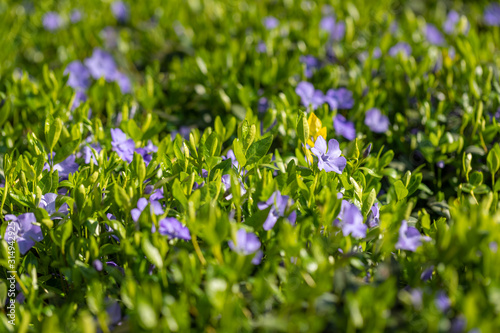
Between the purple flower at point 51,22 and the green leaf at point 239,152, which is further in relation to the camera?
the purple flower at point 51,22

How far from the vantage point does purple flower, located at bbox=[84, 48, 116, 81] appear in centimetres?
309

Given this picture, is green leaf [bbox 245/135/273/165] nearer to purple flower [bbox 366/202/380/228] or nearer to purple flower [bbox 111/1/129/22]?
purple flower [bbox 366/202/380/228]

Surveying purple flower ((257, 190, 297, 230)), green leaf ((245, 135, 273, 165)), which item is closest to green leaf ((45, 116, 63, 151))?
green leaf ((245, 135, 273, 165))

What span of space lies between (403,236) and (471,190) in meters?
0.59

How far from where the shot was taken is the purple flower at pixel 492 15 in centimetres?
376

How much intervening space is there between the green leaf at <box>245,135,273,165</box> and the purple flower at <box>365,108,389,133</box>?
0.77 m

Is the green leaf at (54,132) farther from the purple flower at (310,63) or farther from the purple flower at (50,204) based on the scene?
the purple flower at (310,63)

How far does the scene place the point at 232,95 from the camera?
2.61 metres

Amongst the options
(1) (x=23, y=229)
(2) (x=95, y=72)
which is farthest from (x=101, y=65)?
(1) (x=23, y=229)

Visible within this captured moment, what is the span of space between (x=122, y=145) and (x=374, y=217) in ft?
3.41

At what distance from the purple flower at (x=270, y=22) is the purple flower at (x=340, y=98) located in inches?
43.0

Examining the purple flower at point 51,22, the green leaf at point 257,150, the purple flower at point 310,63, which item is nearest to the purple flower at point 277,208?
the green leaf at point 257,150

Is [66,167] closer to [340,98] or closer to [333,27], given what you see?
[340,98]

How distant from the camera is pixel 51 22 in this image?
360 centimetres
